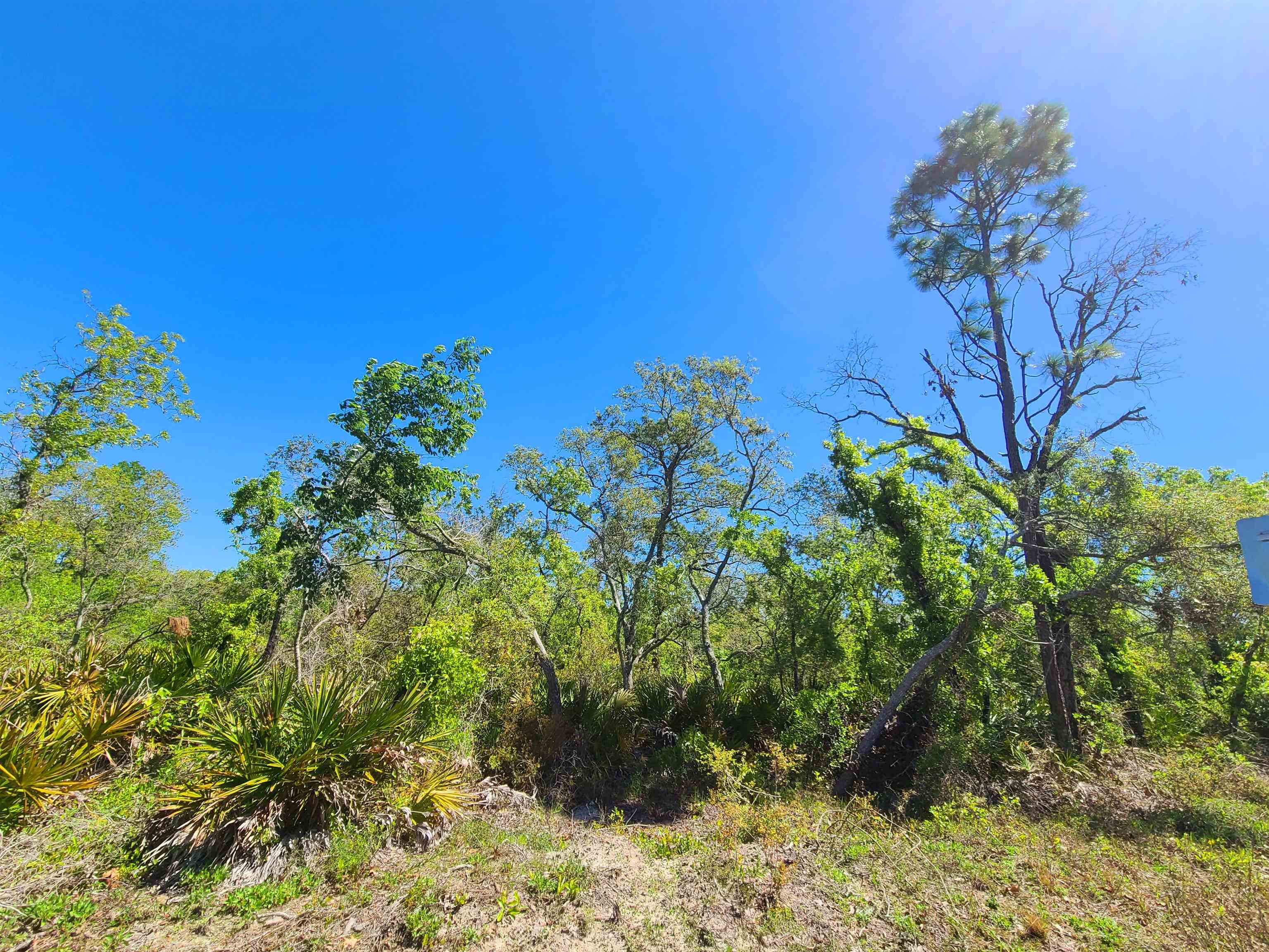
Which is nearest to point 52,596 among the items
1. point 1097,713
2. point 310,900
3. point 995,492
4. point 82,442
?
point 82,442

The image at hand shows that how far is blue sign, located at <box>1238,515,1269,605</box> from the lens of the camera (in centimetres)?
326

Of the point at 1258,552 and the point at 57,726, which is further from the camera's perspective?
the point at 57,726

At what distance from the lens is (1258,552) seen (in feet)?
10.9

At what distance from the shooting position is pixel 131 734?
6.95 metres

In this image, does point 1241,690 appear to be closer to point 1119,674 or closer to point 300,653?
point 1119,674

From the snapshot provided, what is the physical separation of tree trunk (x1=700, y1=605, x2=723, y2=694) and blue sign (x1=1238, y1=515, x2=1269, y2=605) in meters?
9.67

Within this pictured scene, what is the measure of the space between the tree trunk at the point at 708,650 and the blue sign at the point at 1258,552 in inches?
381

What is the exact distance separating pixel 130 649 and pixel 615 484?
11.4 m

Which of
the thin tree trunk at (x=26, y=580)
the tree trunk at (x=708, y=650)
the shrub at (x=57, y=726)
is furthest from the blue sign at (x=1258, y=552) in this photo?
the thin tree trunk at (x=26, y=580)

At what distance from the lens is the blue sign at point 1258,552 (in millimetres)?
3260

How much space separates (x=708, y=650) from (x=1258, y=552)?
36.7 feet

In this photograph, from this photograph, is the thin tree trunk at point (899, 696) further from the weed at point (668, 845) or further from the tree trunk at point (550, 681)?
the tree trunk at point (550, 681)

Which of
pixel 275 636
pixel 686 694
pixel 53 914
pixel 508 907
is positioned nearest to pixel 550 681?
pixel 686 694

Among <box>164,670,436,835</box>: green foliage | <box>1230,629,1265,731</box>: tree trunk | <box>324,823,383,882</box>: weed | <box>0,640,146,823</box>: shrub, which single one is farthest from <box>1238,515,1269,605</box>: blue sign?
<box>1230,629,1265,731</box>: tree trunk
